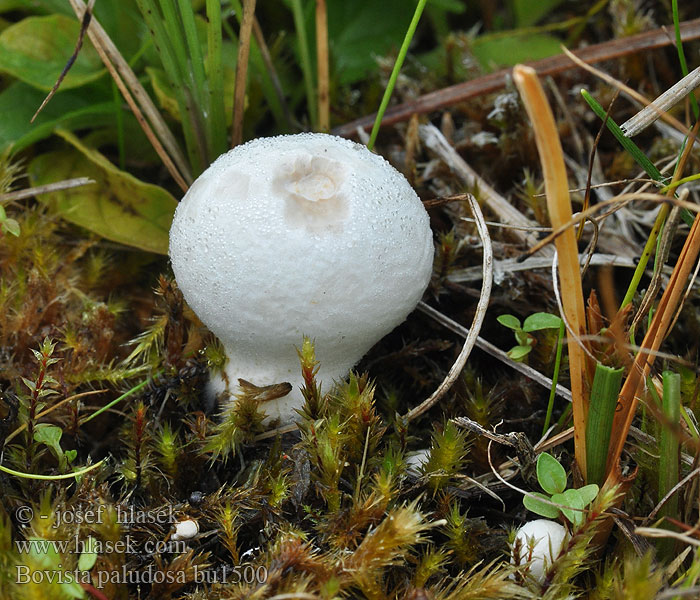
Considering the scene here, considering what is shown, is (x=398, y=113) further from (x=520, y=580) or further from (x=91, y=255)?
(x=520, y=580)

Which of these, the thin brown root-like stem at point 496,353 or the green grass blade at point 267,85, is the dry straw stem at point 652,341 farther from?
the green grass blade at point 267,85

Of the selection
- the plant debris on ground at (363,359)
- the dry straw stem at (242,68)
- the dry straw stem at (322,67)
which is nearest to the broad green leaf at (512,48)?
the plant debris on ground at (363,359)

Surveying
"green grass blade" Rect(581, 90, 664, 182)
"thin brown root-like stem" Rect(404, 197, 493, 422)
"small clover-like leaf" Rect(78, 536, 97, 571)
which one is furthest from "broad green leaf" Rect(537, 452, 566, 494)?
"small clover-like leaf" Rect(78, 536, 97, 571)

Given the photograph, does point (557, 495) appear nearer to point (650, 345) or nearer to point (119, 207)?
point (650, 345)

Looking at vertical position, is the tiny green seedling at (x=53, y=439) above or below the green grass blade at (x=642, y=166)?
below

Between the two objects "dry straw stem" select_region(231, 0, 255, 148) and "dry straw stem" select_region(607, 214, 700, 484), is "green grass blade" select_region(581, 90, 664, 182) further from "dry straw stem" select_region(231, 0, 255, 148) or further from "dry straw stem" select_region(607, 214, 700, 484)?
"dry straw stem" select_region(231, 0, 255, 148)
